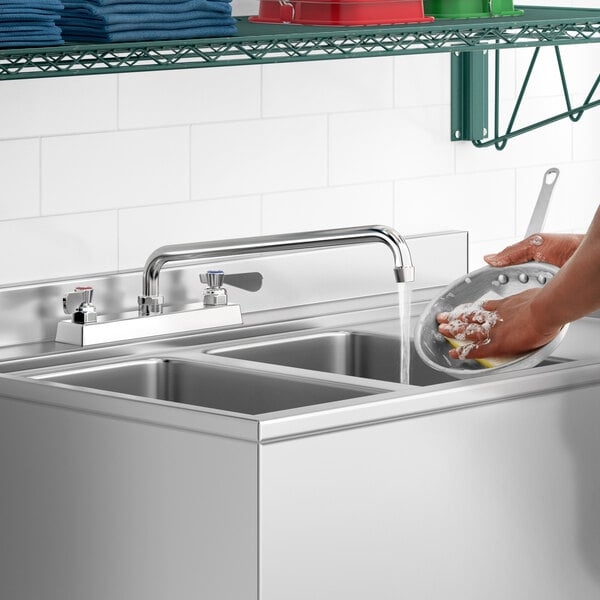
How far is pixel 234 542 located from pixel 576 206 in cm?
146

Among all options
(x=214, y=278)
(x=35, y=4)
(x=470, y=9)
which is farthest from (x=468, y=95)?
(x=35, y=4)

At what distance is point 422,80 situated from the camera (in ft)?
8.04

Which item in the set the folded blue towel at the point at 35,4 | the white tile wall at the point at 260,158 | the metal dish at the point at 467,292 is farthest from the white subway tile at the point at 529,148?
the folded blue towel at the point at 35,4

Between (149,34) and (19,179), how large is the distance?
0.36 meters

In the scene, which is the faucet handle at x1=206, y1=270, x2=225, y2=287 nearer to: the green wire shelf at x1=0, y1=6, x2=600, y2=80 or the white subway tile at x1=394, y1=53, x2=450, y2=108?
the green wire shelf at x1=0, y1=6, x2=600, y2=80

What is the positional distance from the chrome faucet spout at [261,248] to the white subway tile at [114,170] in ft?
0.48

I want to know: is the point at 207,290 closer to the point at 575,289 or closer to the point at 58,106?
the point at 58,106

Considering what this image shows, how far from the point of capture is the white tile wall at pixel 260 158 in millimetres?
2006

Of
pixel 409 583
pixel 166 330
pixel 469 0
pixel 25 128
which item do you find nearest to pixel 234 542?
pixel 409 583

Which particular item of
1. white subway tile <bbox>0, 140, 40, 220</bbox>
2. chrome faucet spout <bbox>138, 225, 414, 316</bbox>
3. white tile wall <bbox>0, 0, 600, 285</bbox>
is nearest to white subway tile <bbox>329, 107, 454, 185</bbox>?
white tile wall <bbox>0, 0, 600, 285</bbox>

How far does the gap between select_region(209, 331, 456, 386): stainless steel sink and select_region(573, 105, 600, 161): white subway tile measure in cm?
79

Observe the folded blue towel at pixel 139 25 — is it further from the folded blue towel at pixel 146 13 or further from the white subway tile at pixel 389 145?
the white subway tile at pixel 389 145

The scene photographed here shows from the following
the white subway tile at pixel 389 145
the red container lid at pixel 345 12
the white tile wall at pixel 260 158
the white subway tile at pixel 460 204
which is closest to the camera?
the red container lid at pixel 345 12

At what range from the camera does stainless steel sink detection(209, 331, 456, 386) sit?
210 centimetres
